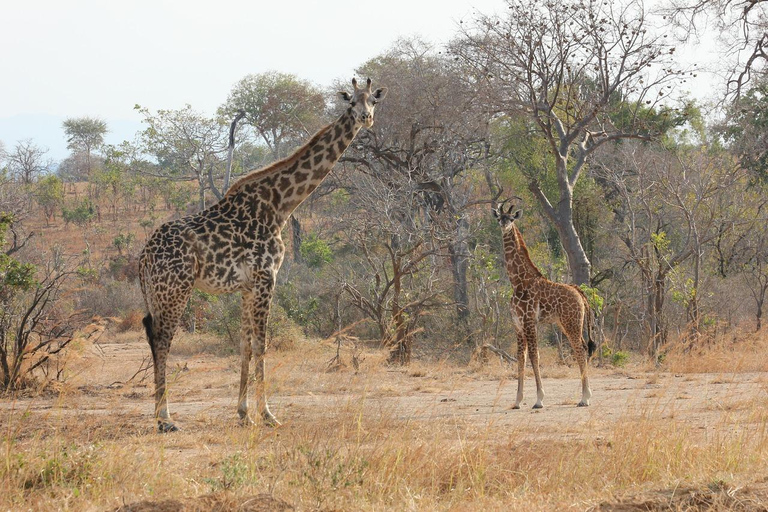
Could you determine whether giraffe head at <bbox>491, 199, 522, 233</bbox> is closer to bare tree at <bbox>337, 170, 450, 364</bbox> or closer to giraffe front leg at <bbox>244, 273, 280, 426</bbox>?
giraffe front leg at <bbox>244, 273, 280, 426</bbox>

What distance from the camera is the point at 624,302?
18969mm

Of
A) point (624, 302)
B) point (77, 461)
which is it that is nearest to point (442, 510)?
point (77, 461)

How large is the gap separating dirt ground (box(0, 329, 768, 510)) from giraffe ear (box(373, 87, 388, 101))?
2635mm

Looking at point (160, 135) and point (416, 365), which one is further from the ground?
point (160, 135)

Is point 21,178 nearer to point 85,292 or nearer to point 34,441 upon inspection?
point 85,292

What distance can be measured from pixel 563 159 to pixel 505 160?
11479mm

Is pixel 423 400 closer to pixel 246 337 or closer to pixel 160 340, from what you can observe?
pixel 246 337

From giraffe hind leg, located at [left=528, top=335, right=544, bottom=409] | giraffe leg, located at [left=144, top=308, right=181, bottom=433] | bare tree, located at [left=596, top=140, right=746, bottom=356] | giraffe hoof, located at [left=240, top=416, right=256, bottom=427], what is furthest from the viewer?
bare tree, located at [left=596, top=140, right=746, bottom=356]

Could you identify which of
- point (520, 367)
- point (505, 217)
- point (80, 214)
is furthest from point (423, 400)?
point (80, 214)

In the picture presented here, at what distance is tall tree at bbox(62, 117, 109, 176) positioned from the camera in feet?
191

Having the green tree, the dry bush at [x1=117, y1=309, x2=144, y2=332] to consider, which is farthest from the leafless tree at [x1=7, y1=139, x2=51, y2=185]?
the dry bush at [x1=117, y1=309, x2=144, y2=332]

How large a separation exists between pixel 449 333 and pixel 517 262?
317 inches

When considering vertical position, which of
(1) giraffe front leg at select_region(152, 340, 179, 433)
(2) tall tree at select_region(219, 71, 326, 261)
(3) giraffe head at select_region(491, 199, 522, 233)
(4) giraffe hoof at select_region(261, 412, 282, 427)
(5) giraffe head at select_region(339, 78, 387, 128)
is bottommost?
(4) giraffe hoof at select_region(261, 412, 282, 427)

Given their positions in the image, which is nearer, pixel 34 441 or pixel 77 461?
pixel 77 461
